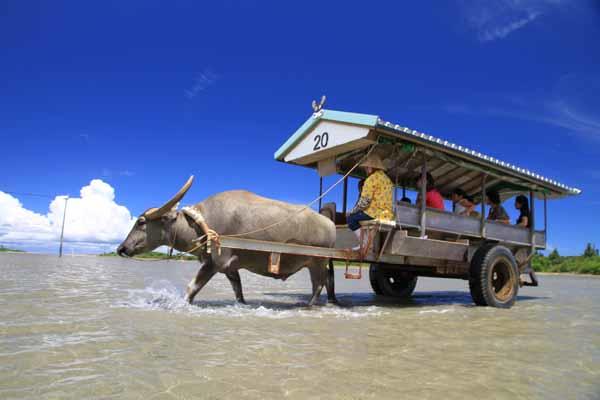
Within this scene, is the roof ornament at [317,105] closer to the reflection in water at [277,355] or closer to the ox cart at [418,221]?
the ox cart at [418,221]

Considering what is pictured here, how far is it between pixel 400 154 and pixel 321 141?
4.88ft

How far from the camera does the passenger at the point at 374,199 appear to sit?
653 centimetres

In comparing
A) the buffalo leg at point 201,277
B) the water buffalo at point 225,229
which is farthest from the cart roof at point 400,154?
the buffalo leg at point 201,277

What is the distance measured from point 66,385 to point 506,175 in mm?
8328

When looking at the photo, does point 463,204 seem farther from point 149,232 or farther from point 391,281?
point 149,232

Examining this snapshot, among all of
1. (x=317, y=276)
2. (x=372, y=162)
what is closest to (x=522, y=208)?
(x=372, y=162)

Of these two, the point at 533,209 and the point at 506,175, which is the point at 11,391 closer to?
the point at 506,175

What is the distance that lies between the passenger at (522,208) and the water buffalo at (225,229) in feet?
17.3

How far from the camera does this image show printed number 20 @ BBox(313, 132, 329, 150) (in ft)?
23.6

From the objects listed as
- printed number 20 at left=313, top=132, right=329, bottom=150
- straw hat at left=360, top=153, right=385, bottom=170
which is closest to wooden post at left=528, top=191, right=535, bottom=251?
straw hat at left=360, top=153, right=385, bottom=170

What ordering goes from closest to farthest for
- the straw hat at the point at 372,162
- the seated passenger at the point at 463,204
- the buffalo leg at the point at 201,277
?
the buffalo leg at the point at 201,277, the straw hat at the point at 372,162, the seated passenger at the point at 463,204

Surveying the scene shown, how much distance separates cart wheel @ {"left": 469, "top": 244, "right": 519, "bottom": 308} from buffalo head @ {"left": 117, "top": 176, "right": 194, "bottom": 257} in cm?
498

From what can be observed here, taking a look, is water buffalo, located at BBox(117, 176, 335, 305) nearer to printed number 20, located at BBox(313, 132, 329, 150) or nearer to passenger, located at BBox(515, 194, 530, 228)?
printed number 20, located at BBox(313, 132, 329, 150)

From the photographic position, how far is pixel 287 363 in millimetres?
2867
